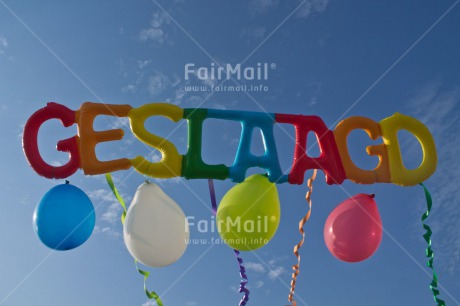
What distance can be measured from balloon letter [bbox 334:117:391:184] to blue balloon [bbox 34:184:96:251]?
1726 millimetres

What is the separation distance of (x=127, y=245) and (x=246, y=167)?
899 millimetres

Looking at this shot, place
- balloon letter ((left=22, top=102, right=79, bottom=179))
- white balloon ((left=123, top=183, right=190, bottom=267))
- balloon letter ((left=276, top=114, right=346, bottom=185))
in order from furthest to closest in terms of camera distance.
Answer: balloon letter ((left=276, top=114, right=346, bottom=185))
balloon letter ((left=22, top=102, right=79, bottom=179))
white balloon ((left=123, top=183, right=190, bottom=267))

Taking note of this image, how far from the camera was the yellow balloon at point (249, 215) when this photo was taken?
360cm

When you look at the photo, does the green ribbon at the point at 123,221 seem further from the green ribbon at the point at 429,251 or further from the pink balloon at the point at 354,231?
the green ribbon at the point at 429,251

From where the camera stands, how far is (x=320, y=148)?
392 cm

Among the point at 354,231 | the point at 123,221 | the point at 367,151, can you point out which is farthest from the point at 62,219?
the point at 367,151

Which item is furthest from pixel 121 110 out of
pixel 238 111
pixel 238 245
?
pixel 238 245

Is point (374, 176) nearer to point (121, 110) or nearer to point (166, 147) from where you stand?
point (166, 147)

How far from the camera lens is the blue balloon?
3.64 metres

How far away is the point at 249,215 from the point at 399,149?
1186mm

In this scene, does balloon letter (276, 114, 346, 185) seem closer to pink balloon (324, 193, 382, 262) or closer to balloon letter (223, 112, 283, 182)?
balloon letter (223, 112, 283, 182)

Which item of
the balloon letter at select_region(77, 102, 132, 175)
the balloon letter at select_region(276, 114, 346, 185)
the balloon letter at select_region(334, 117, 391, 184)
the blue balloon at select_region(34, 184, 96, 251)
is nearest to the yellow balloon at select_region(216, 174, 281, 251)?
the balloon letter at select_region(276, 114, 346, 185)

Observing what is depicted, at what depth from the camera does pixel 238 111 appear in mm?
3844

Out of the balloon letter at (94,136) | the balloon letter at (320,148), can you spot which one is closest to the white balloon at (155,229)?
the balloon letter at (94,136)
